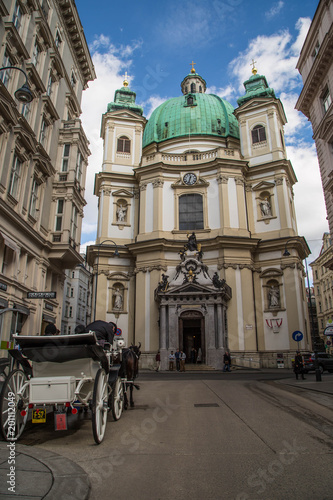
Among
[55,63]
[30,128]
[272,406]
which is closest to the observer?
[272,406]

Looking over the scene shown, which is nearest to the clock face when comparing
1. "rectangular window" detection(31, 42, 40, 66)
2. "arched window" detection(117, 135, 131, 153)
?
"arched window" detection(117, 135, 131, 153)

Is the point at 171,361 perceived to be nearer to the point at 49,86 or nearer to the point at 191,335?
the point at 191,335

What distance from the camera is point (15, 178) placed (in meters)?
18.9

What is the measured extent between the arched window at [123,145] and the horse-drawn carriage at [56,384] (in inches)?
1470

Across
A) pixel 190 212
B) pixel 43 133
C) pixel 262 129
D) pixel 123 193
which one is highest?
pixel 262 129

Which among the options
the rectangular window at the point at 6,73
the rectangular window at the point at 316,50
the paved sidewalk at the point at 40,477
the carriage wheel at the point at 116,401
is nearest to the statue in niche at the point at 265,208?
the rectangular window at the point at 316,50

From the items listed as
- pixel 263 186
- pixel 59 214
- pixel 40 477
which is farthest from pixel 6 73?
pixel 263 186

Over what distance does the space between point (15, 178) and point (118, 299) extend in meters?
19.7

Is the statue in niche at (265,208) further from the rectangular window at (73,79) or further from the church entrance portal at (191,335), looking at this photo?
the rectangular window at (73,79)

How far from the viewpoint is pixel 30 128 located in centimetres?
1947

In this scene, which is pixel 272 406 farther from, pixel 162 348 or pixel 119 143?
pixel 119 143

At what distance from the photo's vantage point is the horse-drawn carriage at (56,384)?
19.8ft

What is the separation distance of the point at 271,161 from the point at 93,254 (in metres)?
20.0

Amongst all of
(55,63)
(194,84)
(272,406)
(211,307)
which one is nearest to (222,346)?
(211,307)
